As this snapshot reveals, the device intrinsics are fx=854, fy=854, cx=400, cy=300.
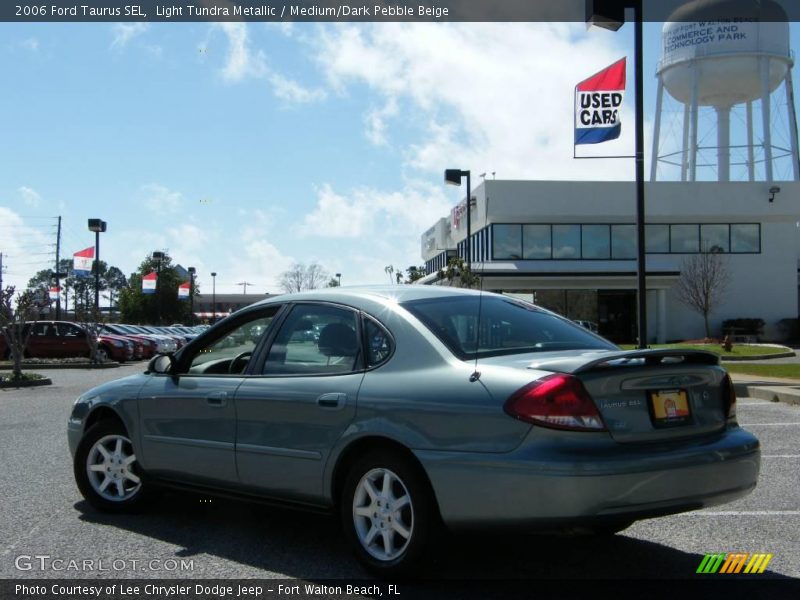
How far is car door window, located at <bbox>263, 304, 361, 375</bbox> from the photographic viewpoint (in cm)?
501

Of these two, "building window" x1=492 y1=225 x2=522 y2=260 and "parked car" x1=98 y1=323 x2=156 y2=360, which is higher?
"building window" x1=492 y1=225 x2=522 y2=260

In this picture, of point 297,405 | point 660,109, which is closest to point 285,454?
point 297,405

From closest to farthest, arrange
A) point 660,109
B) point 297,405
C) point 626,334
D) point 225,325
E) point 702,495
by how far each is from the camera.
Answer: point 702,495 → point 297,405 → point 225,325 → point 626,334 → point 660,109


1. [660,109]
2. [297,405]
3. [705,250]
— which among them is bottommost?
[297,405]

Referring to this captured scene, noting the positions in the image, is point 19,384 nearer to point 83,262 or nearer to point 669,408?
point 669,408

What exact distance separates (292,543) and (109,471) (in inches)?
66.5

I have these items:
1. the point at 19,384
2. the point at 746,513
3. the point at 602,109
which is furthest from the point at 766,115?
the point at 746,513

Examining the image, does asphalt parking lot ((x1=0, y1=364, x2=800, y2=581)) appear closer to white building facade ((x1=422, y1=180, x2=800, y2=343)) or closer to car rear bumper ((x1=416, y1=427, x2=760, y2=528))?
car rear bumper ((x1=416, y1=427, x2=760, y2=528))

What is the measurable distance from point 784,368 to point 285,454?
57.8ft

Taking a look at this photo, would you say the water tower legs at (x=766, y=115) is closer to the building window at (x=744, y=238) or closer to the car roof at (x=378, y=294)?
the building window at (x=744, y=238)

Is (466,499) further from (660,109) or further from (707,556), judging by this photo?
(660,109)

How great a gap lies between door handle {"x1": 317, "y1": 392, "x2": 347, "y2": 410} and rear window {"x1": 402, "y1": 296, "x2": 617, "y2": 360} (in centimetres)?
62

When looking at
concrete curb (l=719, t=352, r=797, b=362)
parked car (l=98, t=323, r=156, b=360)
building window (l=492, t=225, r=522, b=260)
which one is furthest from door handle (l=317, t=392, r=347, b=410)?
building window (l=492, t=225, r=522, b=260)

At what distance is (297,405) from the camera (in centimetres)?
494
